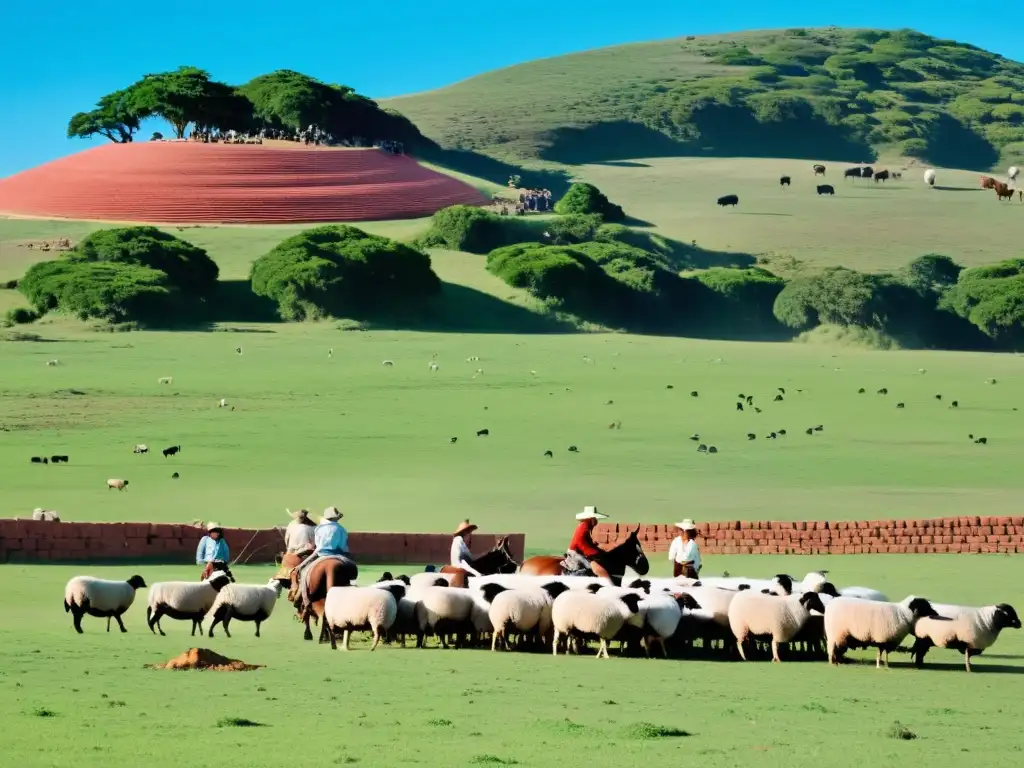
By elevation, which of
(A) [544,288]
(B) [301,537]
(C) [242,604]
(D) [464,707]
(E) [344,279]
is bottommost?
(D) [464,707]

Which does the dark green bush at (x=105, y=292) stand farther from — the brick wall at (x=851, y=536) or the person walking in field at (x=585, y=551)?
the person walking in field at (x=585, y=551)

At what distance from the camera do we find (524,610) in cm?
1959

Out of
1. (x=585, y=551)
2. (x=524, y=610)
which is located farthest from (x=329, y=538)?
(x=585, y=551)

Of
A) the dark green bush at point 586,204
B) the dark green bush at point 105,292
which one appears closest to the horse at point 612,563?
the dark green bush at point 105,292

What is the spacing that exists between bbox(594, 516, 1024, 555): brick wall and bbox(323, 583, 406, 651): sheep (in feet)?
34.8

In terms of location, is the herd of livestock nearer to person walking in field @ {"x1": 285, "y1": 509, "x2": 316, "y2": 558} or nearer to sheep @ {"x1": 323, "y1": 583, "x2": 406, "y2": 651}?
person walking in field @ {"x1": 285, "y1": 509, "x2": 316, "y2": 558}

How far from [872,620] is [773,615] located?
3.60 feet

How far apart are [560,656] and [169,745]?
6989 millimetres

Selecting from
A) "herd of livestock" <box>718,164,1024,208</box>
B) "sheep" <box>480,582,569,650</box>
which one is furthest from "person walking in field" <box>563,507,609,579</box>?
"herd of livestock" <box>718,164,1024,208</box>

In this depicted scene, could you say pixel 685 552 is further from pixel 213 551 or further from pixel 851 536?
pixel 851 536

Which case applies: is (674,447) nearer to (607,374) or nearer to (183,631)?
(607,374)

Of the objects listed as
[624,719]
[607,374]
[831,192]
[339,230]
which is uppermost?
[831,192]

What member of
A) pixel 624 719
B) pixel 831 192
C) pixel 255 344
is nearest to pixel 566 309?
pixel 255 344

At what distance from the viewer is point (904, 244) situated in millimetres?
118250
